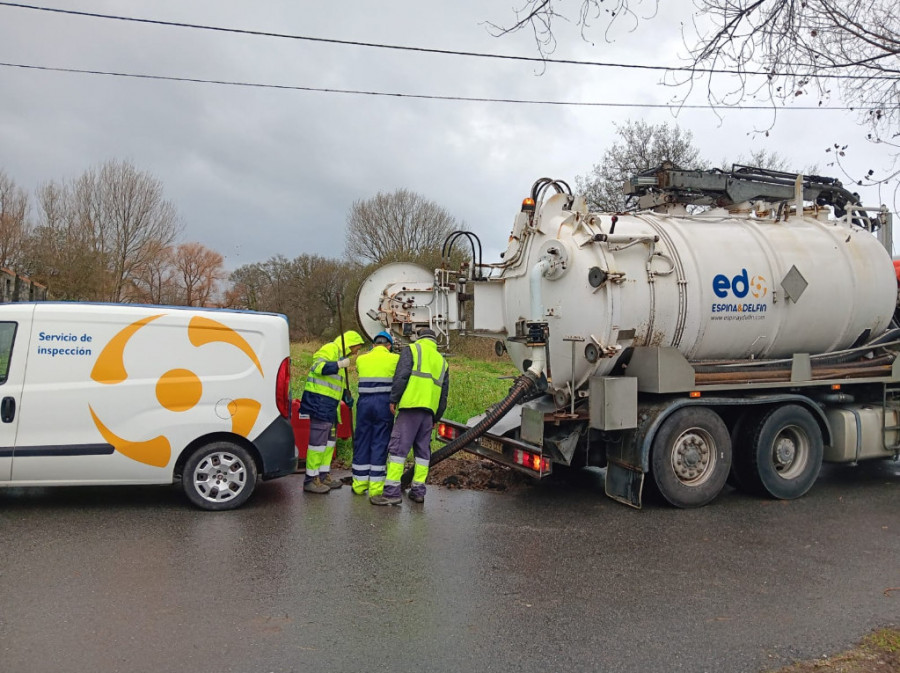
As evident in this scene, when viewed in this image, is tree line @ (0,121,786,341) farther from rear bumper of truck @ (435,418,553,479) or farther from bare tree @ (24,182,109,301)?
rear bumper of truck @ (435,418,553,479)

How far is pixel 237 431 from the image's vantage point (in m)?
6.16

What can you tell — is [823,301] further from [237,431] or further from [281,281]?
[281,281]

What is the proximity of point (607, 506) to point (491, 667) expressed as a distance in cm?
352

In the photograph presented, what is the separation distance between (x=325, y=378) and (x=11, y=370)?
9.00 ft

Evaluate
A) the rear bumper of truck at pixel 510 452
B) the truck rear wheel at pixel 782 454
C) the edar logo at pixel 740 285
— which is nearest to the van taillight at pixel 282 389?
the rear bumper of truck at pixel 510 452

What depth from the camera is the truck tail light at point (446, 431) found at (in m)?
7.69

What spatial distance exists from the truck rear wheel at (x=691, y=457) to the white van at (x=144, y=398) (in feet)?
11.6

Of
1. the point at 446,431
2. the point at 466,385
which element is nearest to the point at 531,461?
the point at 446,431

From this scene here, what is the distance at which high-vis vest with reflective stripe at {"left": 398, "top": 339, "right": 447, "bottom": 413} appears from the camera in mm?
6664

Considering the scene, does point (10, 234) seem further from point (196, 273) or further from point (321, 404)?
point (321, 404)

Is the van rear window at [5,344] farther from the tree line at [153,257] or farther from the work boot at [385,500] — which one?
the tree line at [153,257]

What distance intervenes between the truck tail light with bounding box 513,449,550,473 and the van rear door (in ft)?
14.5

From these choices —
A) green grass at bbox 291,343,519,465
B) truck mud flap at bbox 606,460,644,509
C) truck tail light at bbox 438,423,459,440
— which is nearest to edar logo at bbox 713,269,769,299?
truck mud flap at bbox 606,460,644,509

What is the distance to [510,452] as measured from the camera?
6758 mm
